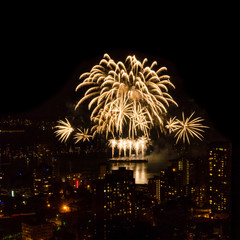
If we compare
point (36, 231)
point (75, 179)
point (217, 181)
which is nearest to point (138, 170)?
point (75, 179)

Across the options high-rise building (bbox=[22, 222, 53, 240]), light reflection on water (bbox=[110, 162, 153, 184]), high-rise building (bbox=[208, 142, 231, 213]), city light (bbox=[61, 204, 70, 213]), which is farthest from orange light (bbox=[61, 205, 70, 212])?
high-rise building (bbox=[208, 142, 231, 213])

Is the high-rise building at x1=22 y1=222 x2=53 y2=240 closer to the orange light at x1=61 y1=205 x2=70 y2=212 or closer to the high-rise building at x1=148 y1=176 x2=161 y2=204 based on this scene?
the orange light at x1=61 y1=205 x2=70 y2=212

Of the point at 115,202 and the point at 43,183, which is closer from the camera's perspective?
the point at 115,202

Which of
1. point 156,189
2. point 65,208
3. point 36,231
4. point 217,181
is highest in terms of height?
point 217,181

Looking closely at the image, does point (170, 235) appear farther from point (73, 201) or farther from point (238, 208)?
point (238, 208)

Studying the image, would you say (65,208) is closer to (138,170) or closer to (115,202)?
(115,202)

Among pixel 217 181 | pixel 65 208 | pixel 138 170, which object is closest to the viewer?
pixel 217 181

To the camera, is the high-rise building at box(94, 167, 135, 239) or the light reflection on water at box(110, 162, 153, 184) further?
the light reflection on water at box(110, 162, 153, 184)
